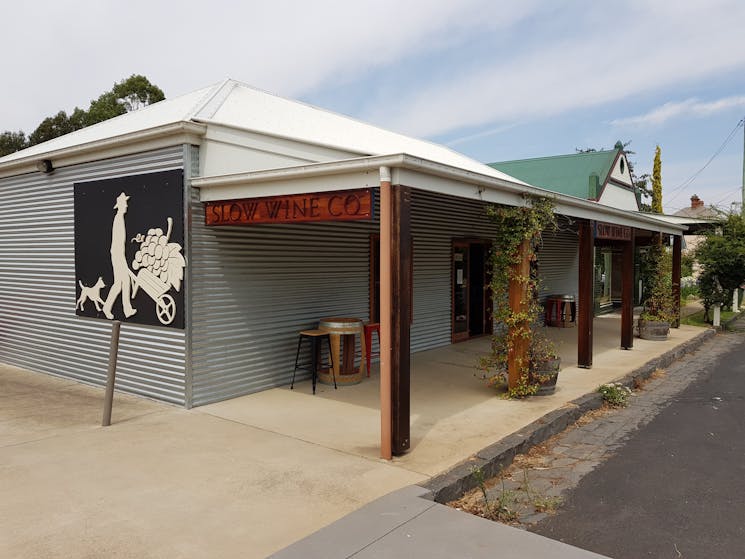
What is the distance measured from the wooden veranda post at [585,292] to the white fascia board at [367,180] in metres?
1.68

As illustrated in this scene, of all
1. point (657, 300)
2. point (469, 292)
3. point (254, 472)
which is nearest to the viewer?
point (254, 472)

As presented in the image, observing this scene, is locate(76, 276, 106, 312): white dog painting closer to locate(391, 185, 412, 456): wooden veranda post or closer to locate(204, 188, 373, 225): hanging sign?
locate(204, 188, 373, 225): hanging sign

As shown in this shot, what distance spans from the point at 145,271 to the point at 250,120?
7.61 ft

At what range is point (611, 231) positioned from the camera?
9.95 m

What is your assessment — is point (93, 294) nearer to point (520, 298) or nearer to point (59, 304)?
point (59, 304)

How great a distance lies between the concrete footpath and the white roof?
9.80 feet

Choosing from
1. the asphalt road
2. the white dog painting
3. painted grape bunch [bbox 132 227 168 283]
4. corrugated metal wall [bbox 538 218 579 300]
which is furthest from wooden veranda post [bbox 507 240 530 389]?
corrugated metal wall [bbox 538 218 579 300]

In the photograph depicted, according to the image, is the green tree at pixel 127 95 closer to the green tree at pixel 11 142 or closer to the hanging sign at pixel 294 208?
the green tree at pixel 11 142

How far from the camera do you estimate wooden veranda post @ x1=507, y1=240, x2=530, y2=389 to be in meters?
6.91

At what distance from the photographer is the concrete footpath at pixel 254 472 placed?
3412 millimetres

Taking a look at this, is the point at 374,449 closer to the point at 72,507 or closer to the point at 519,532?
the point at 519,532

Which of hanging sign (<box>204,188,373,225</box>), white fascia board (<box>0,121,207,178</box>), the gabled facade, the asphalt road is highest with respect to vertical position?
the gabled facade

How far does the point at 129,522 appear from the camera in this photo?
11.9 ft

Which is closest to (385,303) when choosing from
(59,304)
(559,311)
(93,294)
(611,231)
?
(93,294)
